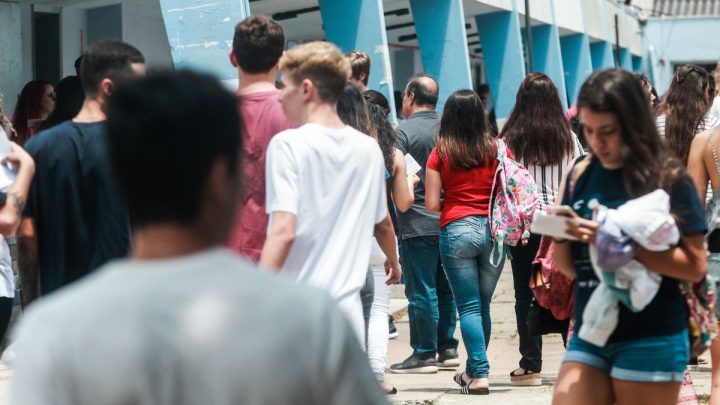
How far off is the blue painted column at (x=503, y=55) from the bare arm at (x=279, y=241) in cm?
1657

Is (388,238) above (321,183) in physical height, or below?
below

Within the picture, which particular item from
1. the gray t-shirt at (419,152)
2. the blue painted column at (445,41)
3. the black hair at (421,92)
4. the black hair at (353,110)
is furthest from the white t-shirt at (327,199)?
the blue painted column at (445,41)

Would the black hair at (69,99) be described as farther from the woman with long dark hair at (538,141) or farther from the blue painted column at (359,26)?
the blue painted column at (359,26)

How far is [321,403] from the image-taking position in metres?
1.94

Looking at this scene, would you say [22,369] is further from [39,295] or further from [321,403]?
[39,295]

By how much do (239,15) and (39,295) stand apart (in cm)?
543

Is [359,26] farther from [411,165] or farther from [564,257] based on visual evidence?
[564,257]

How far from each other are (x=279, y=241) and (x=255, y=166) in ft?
2.02

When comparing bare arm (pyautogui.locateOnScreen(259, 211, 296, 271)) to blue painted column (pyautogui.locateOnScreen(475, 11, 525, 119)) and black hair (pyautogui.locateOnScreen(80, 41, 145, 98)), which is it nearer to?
black hair (pyautogui.locateOnScreen(80, 41, 145, 98))

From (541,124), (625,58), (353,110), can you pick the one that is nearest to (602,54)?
(625,58)

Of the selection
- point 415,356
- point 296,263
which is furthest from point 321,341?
point 415,356

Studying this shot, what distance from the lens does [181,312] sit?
1870 mm

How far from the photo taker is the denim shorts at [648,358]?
398cm

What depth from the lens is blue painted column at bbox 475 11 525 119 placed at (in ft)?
68.4
